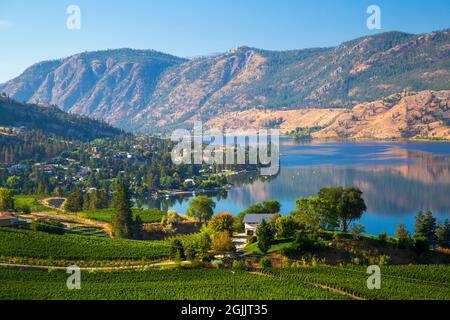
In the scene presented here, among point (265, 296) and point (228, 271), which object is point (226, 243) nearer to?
point (228, 271)

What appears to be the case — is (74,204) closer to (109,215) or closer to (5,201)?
(109,215)

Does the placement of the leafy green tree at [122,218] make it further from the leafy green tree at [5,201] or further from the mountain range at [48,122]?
the mountain range at [48,122]

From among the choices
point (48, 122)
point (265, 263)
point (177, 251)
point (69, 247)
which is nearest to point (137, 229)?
point (69, 247)

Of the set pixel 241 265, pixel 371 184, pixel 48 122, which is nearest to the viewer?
pixel 241 265

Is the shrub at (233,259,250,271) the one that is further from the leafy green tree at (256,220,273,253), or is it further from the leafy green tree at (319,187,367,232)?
the leafy green tree at (319,187,367,232)

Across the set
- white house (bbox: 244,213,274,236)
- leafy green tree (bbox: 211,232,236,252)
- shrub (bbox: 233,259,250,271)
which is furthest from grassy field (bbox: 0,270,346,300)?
white house (bbox: 244,213,274,236)

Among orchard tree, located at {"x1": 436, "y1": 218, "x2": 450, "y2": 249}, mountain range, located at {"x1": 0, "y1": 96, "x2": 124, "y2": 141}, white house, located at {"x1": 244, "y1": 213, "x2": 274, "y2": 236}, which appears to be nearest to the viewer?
white house, located at {"x1": 244, "y1": 213, "x2": 274, "y2": 236}
